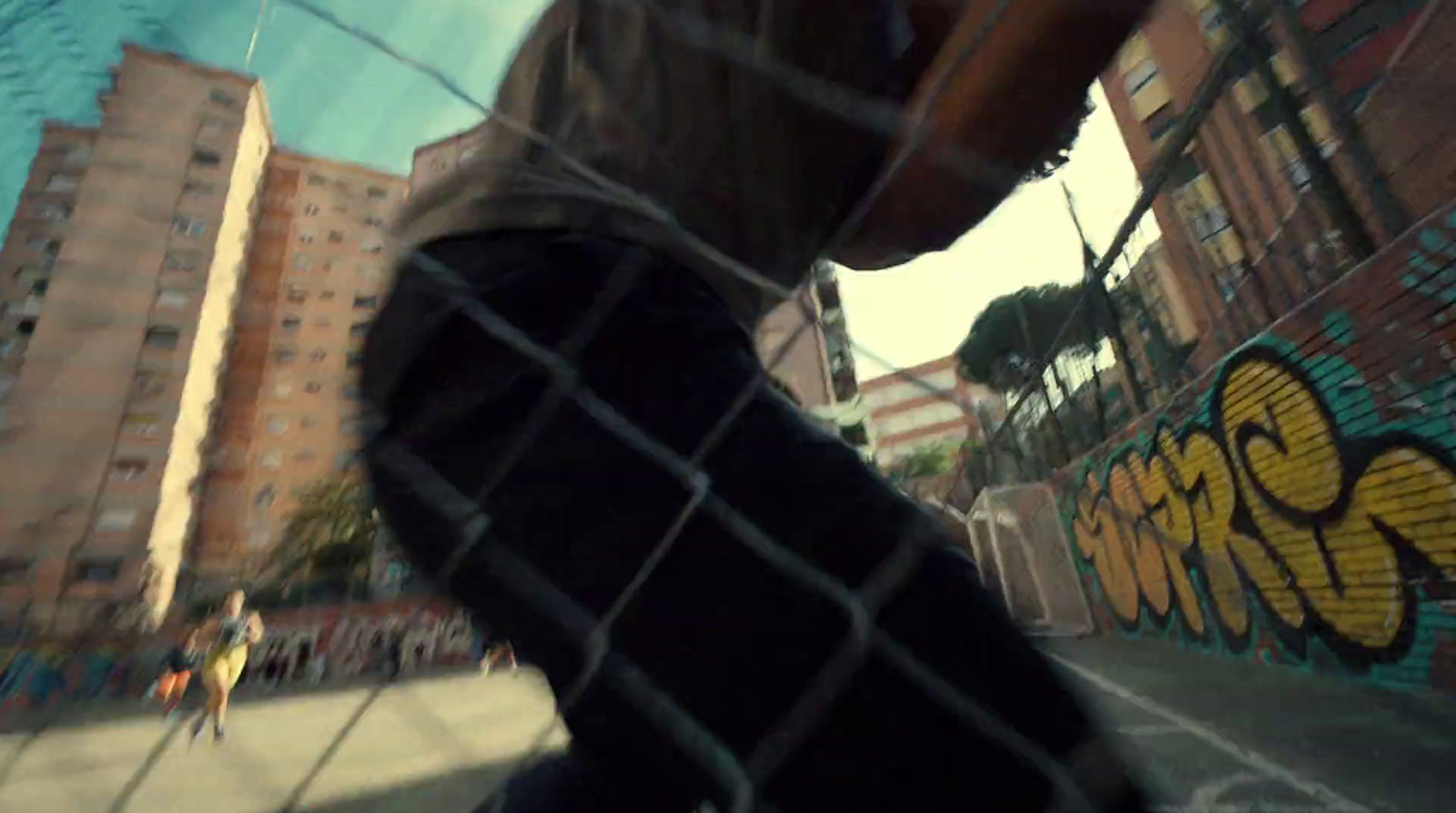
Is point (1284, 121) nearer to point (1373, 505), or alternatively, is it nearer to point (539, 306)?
point (1373, 505)

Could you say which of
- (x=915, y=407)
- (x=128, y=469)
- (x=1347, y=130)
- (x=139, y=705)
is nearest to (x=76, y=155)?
(x=128, y=469)

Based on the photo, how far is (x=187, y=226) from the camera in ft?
4.44

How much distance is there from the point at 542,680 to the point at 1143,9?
1.63 feet

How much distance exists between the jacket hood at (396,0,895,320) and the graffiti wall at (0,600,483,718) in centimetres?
58

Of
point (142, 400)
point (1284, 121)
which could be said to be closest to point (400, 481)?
point (142, 400)

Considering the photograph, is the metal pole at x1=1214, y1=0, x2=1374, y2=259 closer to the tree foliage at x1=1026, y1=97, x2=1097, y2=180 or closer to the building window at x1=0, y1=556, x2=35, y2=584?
the tree foliage at x1=1026, y1=97, x2=1097, y2=180

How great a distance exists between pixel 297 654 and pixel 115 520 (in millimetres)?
1402

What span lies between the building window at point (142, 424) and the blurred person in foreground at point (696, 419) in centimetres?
113

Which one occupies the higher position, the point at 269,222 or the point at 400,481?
the point at 269,222

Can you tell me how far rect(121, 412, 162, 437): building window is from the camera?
1168mm

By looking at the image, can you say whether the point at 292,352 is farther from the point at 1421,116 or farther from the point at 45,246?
the point at 1421,116

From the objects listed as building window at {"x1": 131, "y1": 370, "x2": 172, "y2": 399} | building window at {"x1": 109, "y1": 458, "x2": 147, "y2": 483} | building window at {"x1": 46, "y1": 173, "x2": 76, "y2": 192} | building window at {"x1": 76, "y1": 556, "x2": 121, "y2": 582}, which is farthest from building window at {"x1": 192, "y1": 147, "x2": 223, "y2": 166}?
building window at {"x1": 76, "y1": 556, "x2": 121, "y2": 582}

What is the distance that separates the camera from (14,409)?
1.04 m

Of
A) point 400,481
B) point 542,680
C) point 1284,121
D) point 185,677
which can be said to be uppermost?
point 1284,121
